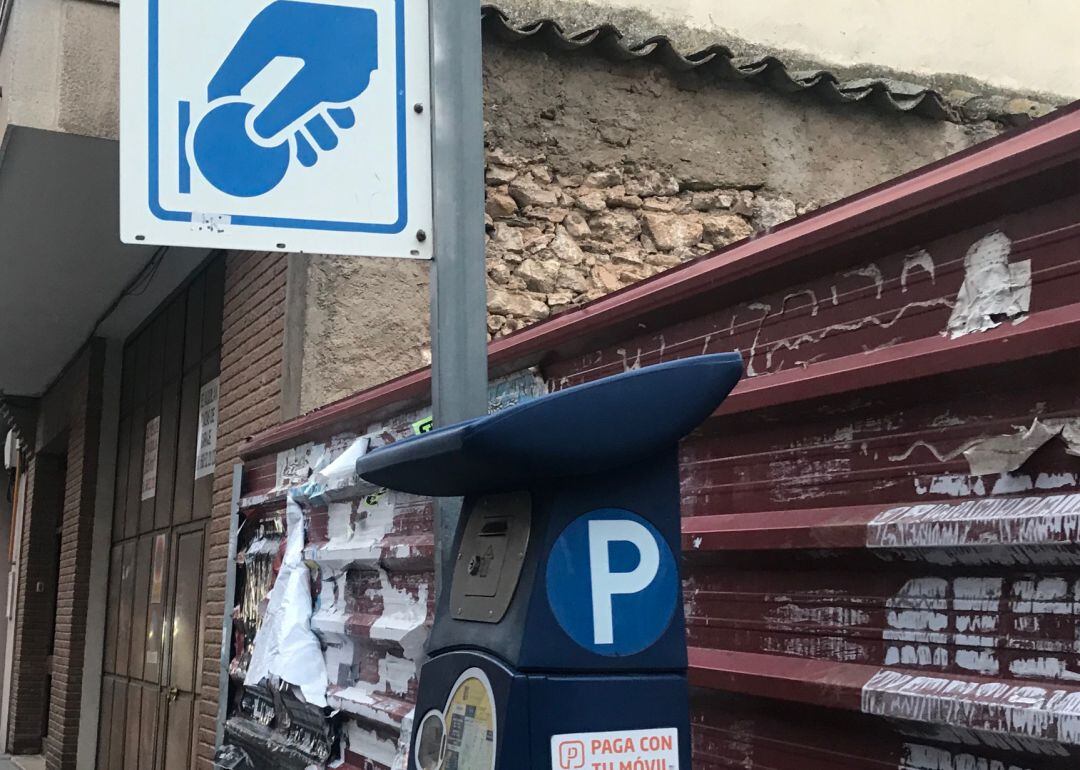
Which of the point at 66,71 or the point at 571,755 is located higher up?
the point at 66,71

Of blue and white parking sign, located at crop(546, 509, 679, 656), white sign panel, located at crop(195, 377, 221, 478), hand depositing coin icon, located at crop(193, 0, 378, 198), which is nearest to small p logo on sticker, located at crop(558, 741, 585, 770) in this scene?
blue and white parking sign, located at crop(546, 509, 679, 656)

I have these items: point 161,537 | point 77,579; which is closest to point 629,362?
point 161,537

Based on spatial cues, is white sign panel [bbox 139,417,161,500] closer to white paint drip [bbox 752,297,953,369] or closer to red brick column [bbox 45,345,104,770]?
red brick column [bbox 45,345,104,770]

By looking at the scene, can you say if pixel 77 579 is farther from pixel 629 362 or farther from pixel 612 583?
pixel 612 583

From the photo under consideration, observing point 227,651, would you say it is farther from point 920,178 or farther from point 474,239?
point 920,178

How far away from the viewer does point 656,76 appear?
251 inches

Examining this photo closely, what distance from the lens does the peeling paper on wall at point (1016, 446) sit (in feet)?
4.99

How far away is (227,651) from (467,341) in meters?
3.32

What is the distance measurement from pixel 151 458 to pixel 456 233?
8052 millimetres

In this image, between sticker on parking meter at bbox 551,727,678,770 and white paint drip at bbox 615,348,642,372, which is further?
white paint drip at bbox 615,348,642,372

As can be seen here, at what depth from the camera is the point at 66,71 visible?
618 cm

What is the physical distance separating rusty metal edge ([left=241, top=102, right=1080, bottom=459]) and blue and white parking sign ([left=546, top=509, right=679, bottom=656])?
59 cm

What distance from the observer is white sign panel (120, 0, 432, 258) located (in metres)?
2.27

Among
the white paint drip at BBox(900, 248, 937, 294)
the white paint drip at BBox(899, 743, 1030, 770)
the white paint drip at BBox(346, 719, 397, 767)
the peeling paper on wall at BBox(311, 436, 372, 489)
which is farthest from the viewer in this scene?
the peeling paper on wall at BBox(311, 436, 372, 489)
